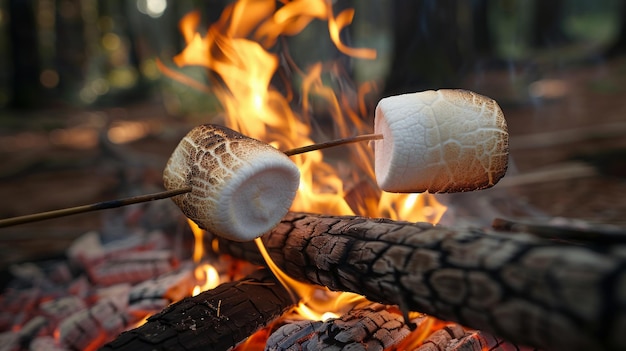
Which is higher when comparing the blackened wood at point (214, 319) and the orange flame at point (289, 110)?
the orange flame at point (289, 110)

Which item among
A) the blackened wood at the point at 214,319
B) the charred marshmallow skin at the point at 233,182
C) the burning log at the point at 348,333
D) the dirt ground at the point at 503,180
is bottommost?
the dirt ground at the point at 503,180

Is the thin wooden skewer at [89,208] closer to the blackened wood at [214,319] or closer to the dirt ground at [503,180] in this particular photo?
the blackened wood at [214,319]

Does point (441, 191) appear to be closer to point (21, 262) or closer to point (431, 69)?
point (21, 262)

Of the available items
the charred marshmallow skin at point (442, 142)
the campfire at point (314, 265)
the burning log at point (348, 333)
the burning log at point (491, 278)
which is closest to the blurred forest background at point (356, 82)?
the campfire at point (314, 265)

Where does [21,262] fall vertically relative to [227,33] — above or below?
below

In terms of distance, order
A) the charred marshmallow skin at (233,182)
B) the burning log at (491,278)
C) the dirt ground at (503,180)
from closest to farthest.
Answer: the burning log at (491,278) < the charred marshmallow skin at (233,182) < the dirt ground at (503,180)

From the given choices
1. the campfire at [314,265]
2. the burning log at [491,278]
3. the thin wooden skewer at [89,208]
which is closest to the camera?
the burning log at [491,278]

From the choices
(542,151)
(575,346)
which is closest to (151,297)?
(575,346)

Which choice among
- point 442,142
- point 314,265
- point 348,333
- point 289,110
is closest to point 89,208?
point 314,265
